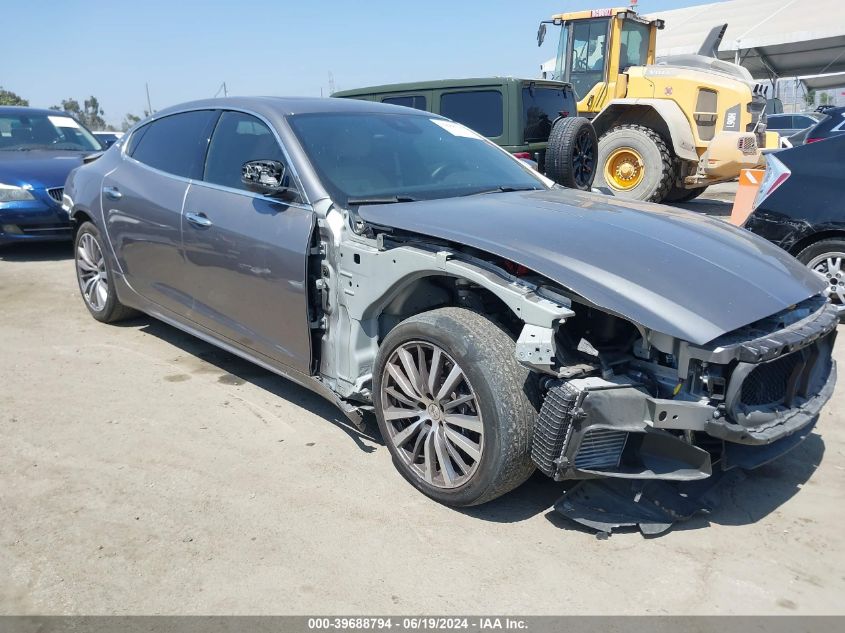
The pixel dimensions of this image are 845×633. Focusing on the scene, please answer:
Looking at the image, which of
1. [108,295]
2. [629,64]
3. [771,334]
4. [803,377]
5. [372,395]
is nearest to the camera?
[771,334]

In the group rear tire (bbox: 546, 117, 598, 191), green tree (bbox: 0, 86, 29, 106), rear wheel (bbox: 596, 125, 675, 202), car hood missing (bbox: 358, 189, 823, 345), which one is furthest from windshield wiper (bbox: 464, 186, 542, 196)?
green tree (bbox: 0, 86, 29, 106)

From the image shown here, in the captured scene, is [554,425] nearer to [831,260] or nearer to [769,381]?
[769,381]

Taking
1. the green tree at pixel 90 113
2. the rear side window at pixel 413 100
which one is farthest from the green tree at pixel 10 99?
the rear side window at pixel 413 100

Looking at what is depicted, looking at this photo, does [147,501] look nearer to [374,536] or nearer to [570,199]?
[374,536]

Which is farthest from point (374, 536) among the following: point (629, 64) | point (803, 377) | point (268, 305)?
point (629, 64)

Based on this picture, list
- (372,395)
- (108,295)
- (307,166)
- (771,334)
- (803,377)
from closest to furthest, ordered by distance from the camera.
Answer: (771,334) → (803,377) → (372,395) → (307,166) → (108,295)

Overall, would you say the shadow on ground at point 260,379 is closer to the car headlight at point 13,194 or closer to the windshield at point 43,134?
the car headlight at point 13,194

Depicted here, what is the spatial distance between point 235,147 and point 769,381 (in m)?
2.98

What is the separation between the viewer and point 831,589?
2508 millimetres

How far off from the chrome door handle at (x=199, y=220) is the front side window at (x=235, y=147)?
0.70 feet

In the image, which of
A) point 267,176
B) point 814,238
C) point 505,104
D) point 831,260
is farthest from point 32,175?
point 831,260

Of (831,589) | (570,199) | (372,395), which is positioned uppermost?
(570,199)

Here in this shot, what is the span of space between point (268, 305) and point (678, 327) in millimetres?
2034

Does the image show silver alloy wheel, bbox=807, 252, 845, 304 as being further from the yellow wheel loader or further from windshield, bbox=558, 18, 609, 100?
windshield, bbox=558, 18, 609, 100
